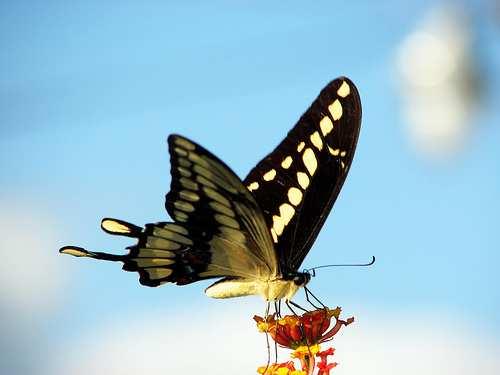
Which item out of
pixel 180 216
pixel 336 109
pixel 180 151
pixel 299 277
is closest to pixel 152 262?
pixel 180 216

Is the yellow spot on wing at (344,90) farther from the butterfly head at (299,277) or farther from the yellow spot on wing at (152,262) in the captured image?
the yellow spot on wing at (152,262)

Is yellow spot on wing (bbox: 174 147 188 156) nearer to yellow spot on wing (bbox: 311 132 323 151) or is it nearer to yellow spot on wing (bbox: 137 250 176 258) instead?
yellow spot on wing (bbox: 137 250 176 258)

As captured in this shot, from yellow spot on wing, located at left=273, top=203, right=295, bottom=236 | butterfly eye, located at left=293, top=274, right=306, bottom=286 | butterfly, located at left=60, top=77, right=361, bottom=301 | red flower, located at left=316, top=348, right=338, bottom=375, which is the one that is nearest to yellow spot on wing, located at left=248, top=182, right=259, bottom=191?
butterfly, located at left=60, top=77, right=361, bottom=301

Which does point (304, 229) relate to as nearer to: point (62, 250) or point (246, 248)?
point (246, 248)

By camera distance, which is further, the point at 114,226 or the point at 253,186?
the point at 253,186

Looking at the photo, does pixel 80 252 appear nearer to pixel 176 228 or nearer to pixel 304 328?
pixel 176 228

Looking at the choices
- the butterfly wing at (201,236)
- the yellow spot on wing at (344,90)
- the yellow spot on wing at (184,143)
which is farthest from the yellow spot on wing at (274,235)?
the yellow spot on wing at (184,143)

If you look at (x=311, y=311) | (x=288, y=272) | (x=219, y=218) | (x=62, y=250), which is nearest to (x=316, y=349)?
(x=311, y=311)
